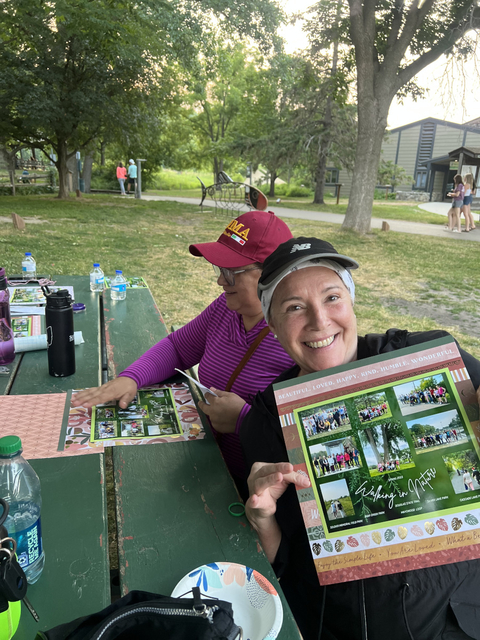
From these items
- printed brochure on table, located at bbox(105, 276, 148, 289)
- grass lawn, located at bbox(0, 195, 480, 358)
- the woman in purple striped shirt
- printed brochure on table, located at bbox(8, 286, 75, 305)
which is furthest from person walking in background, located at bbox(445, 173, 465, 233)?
the woman in purple striped shirt

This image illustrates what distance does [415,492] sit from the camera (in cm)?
112

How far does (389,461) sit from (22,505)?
2.92 ft

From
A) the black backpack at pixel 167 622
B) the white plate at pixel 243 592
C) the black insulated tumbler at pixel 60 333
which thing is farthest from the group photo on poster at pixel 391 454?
the black insulated tumbler at pixel 60 333

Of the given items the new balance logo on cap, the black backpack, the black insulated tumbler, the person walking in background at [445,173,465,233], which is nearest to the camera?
the black backpack

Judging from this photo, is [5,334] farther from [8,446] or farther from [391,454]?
[391,454]

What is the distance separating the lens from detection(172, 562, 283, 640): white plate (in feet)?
3.51

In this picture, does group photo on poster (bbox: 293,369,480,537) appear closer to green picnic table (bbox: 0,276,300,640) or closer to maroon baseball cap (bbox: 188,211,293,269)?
green picnic table (bbox: 0,276,300,640)

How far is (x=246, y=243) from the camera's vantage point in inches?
79.7

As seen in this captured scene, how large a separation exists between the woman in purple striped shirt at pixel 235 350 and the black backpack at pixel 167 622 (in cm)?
94

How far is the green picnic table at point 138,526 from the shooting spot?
3.73ft

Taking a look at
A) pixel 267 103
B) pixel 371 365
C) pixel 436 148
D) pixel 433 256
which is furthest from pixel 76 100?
pixel 436 148

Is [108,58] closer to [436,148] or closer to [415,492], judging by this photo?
[415,492]

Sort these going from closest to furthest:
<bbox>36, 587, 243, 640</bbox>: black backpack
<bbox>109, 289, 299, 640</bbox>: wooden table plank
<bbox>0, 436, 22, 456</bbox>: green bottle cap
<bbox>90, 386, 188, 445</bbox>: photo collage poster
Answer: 1. <bbox>36, 587, 243, 640</bbox>: black backpack
2. <bbox>0, 436, 22, 456</bbox>: green bottle cap
3. <bbox>109, 289, 299, 640</bbox>: wooden table plank
4. <bbox>90, 386, 188, 445</bbox>: photo collage poster

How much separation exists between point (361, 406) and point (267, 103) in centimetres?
3062
